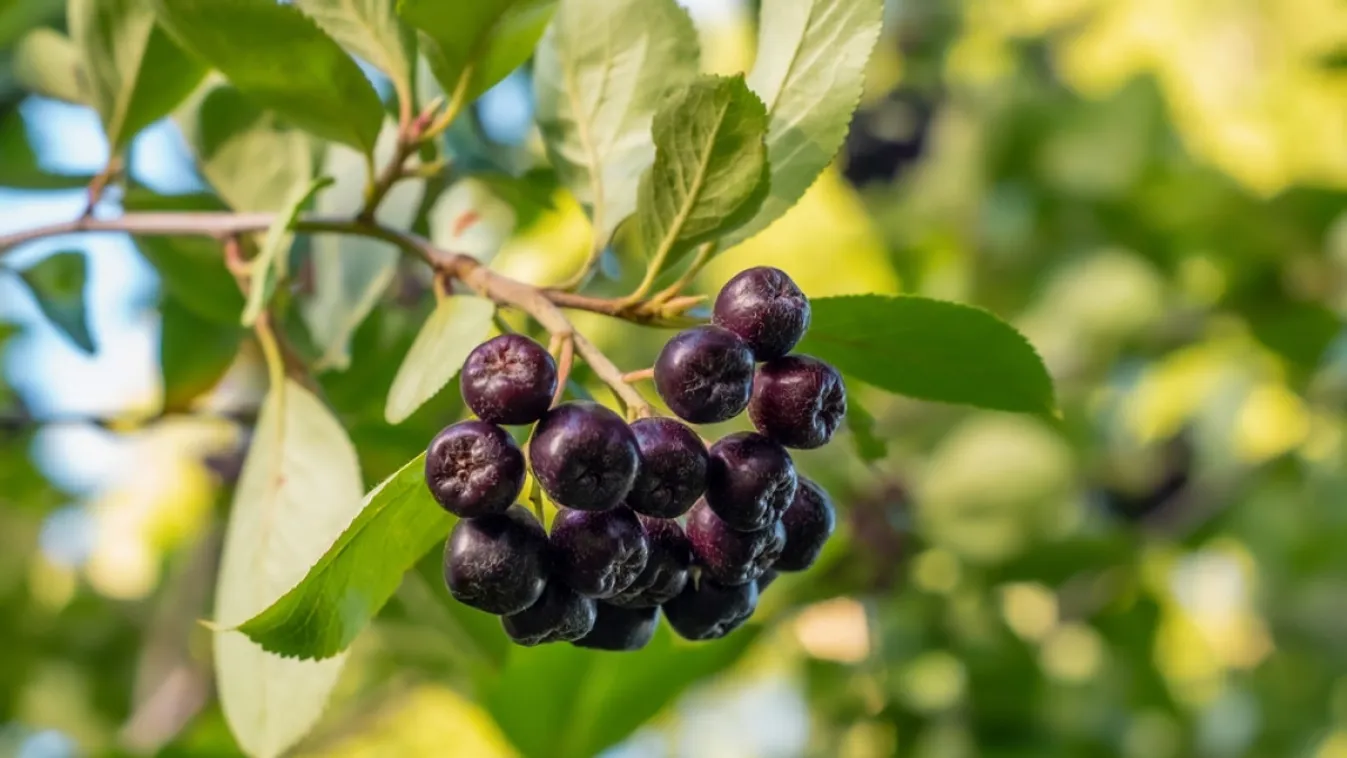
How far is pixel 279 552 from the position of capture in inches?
28.6

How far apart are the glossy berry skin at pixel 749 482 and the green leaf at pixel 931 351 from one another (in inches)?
4.2

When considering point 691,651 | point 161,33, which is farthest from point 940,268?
→ point 161,33

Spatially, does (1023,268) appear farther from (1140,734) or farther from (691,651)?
(691,651)

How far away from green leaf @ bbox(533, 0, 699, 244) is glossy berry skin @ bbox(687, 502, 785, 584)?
206mm

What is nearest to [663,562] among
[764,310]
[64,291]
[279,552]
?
[764,310]

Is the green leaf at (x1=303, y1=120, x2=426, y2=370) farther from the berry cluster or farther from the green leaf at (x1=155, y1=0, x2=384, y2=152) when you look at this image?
the berry cluster

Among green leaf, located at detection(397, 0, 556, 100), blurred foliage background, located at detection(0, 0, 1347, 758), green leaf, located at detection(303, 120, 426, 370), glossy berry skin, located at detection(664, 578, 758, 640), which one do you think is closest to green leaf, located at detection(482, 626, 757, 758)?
blurred foliage background, located at detection(0, 0, 1347, 758)

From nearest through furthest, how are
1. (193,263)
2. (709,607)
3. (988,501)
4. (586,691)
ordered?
(709,607) → (193,263) → (586,691) → (988,501)

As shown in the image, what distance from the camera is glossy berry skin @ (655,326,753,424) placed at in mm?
555

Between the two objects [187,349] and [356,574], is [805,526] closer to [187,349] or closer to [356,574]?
[356,574]

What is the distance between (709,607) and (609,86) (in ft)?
1.04

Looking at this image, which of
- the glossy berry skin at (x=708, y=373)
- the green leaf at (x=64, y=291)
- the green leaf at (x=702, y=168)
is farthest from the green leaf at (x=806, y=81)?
the green leaf at (x=64, y=291)

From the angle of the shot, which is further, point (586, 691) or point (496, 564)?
point (586, 691)

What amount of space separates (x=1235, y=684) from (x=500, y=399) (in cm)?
183
